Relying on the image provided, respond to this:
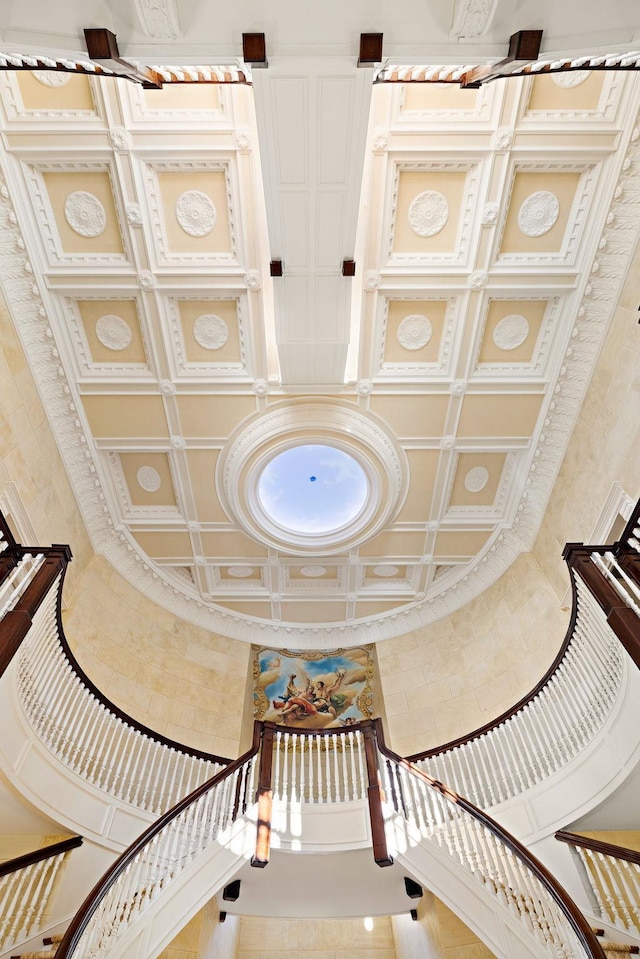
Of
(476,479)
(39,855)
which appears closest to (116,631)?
(39,855)

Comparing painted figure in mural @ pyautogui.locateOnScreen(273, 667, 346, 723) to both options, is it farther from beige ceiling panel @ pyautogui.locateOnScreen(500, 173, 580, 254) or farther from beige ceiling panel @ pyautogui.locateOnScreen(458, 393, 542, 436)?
beige ceiling panel @ pyautogui.locateOnScreen(500, 173, 580, 254)

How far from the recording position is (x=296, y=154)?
521cm

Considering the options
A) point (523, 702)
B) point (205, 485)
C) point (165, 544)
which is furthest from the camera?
point (165, 544)

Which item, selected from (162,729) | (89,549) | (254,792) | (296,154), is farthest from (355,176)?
(162,729)

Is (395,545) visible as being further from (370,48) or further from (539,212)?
(370,48)

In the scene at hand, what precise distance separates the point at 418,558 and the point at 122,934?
778cm

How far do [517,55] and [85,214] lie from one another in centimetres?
589

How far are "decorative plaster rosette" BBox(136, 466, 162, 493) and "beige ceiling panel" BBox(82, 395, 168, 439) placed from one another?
814mm

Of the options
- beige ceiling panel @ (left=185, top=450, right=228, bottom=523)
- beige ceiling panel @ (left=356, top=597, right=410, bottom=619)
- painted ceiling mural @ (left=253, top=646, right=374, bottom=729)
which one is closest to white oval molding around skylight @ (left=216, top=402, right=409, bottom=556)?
beige ceiling panel @ (left=185, top=450, right=228, bottom=523)

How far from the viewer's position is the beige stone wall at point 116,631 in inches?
293

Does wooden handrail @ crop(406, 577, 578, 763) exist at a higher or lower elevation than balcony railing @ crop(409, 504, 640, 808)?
higher

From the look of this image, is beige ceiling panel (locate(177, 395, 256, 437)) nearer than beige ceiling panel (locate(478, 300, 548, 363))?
No

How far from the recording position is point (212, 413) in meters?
8.88

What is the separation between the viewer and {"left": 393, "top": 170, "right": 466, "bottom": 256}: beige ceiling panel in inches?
265
